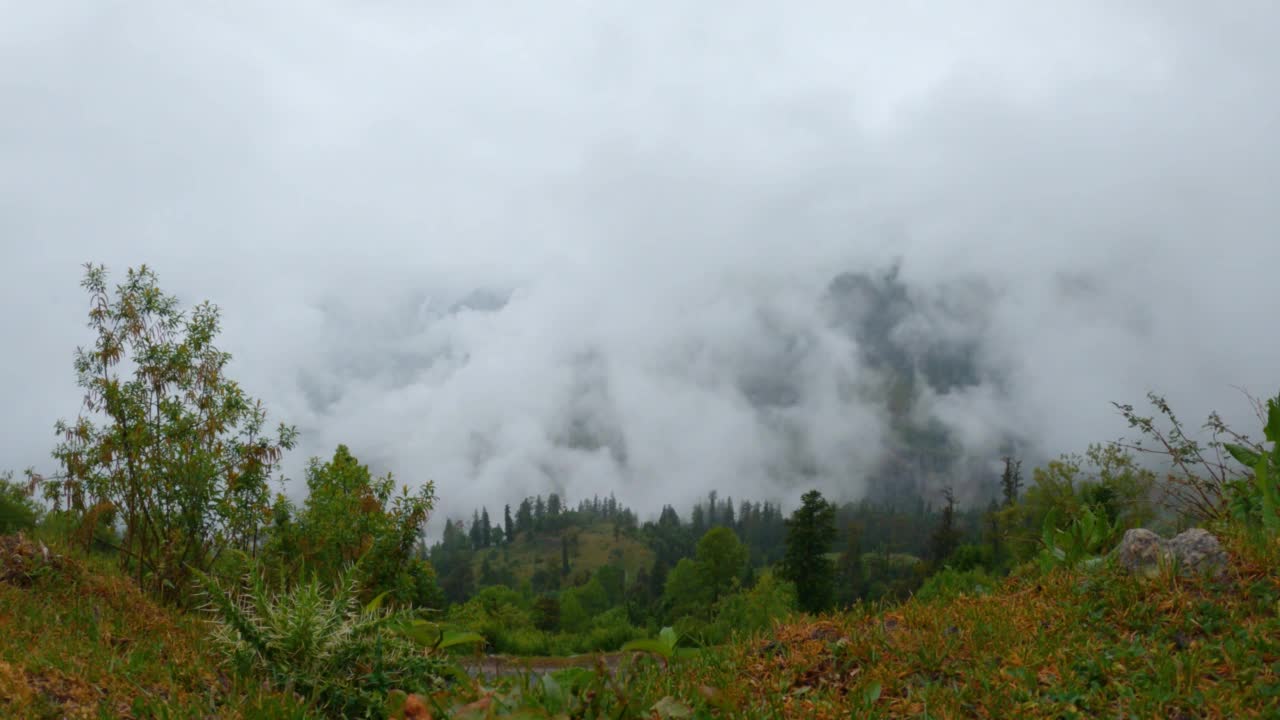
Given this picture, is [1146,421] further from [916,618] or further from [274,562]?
[274,562]

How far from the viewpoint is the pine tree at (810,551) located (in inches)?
1849

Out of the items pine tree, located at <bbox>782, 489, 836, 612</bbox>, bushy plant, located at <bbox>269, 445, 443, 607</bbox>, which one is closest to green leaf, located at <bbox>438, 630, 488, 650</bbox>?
bushy plant, located at <bbox>269, 445, 443, 607</bbox>

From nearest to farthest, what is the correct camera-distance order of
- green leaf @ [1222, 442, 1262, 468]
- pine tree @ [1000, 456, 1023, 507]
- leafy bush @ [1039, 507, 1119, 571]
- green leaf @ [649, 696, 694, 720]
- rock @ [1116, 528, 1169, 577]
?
1. green leaf @ [649, 696, 694, 720]
2. rock @ [1116, 528, 1169, 577]
3. leafy bush @ [1039, 507, 1119, 571]
4. green leaf @ [1222, 442, 1262, 468]
5. pine tree @ [1000, 456, 1023, 507]

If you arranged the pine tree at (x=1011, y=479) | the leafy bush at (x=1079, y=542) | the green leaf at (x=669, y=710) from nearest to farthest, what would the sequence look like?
the green leaf at (x=669, y=710) < the leafy bush at (x=1079, y=542) < the pine tree at (x=1011, y=479)

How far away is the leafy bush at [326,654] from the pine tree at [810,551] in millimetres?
45148

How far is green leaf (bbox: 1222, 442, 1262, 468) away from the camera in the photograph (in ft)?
21.4

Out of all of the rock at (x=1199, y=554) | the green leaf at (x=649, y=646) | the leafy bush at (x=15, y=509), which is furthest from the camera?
the leafy bush at (x=15, y=509)

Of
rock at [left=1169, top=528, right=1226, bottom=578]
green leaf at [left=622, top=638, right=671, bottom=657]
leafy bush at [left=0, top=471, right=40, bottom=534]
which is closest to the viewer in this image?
green leaf at [left=622, top=638, right=671, bottom=657]

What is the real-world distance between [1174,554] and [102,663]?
6.83 m

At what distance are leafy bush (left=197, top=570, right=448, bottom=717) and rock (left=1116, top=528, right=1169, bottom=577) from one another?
4.71 meters

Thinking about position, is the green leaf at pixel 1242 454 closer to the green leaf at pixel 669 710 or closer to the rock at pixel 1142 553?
the rock at pixel 1142 553

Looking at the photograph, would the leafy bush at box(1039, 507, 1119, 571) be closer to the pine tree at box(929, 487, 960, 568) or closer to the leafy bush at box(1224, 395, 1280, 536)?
the leafy bush at box(1224, 395, 1280, 536)

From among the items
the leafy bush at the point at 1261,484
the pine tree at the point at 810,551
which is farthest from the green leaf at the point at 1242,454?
the pine tree at the point at 810,551

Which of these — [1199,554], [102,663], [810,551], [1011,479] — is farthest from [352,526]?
[1011,479]
